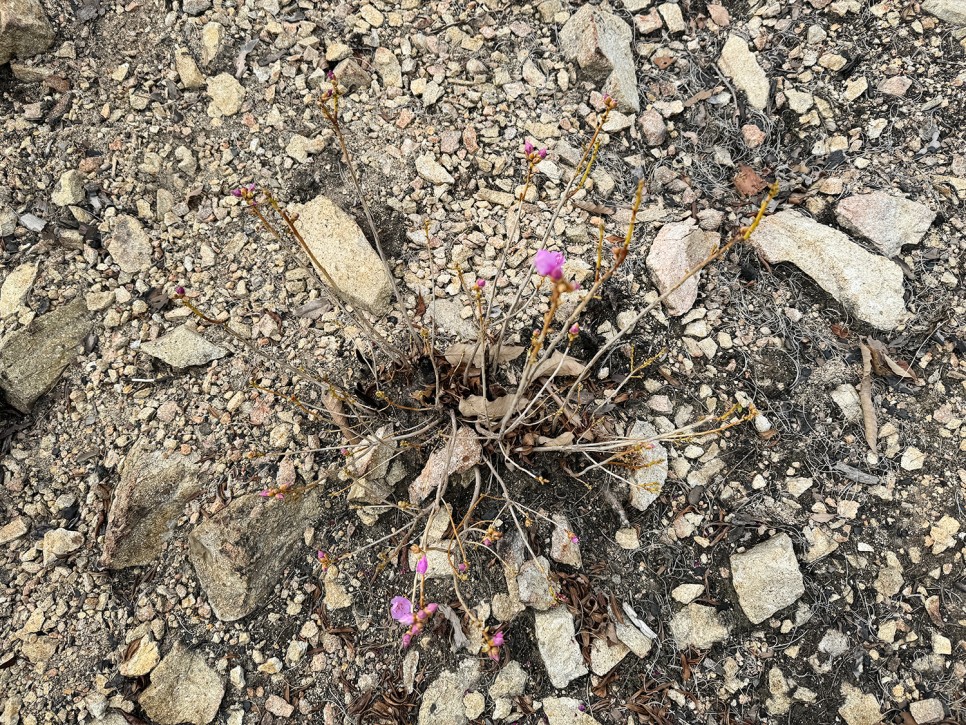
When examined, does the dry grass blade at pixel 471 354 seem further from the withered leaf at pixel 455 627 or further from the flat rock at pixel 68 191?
the flat rock at pixel 68 191

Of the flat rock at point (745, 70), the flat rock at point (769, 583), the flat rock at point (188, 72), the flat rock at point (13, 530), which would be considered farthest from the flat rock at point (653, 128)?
the flat rock at point (13, 530)

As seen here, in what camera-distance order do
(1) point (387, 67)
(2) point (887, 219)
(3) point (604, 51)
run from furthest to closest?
(1) point (387, 67) → (3) point (604, 51) → (2) point (887, 219)

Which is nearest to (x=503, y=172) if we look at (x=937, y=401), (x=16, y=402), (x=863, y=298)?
(x=863, y=298)

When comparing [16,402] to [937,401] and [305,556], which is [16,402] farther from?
[937,401]

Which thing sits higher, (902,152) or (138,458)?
(138,458)

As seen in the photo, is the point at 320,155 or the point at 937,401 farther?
the point at 320,155

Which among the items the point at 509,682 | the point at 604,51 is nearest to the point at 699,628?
the point at 509,682

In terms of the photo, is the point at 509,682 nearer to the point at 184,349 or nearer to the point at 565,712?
the point at 565,712
